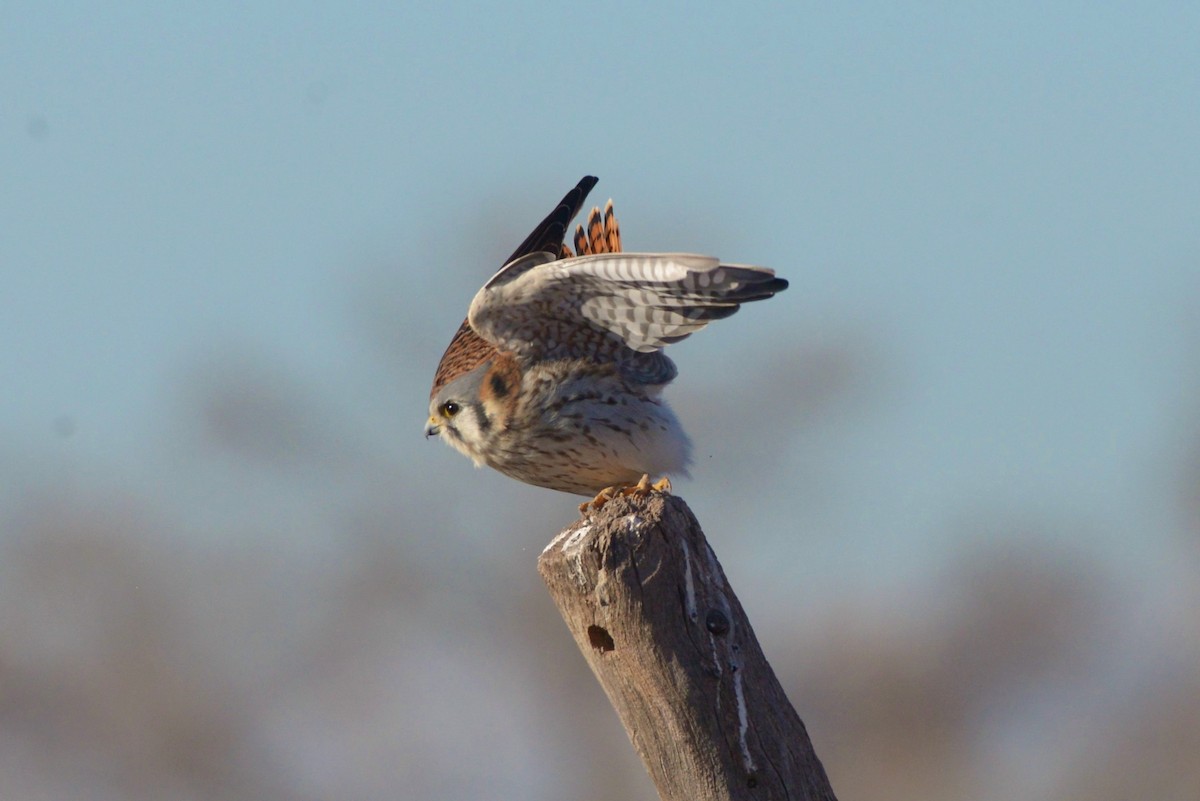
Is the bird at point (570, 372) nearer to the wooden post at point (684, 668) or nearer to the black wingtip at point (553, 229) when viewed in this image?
the black wingtip at point (553, 229)

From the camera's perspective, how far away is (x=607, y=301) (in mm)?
5121

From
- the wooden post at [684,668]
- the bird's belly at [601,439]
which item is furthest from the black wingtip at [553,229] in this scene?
the wooden post at [684,668]

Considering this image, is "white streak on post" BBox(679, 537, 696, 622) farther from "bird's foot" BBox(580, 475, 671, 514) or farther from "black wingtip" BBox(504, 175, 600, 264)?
"black wingtip" BBox(504, 175, 600, 264)

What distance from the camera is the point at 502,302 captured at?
5262 mm

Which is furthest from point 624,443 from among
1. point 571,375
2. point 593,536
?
point 593,536

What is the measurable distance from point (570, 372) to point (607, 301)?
1.69 ft

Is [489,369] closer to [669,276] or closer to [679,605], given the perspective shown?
[669,276]

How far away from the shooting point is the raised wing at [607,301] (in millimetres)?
4594

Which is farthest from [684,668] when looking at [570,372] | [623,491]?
[570,372]

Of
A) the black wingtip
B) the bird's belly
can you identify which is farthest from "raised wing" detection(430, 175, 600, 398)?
the bird's belly

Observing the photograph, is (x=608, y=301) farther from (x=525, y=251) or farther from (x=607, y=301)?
(x=525, y=251)

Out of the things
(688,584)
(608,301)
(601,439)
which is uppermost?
(608,301)

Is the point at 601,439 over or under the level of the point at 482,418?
under

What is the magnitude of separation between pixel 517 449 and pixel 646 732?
7.05ft
